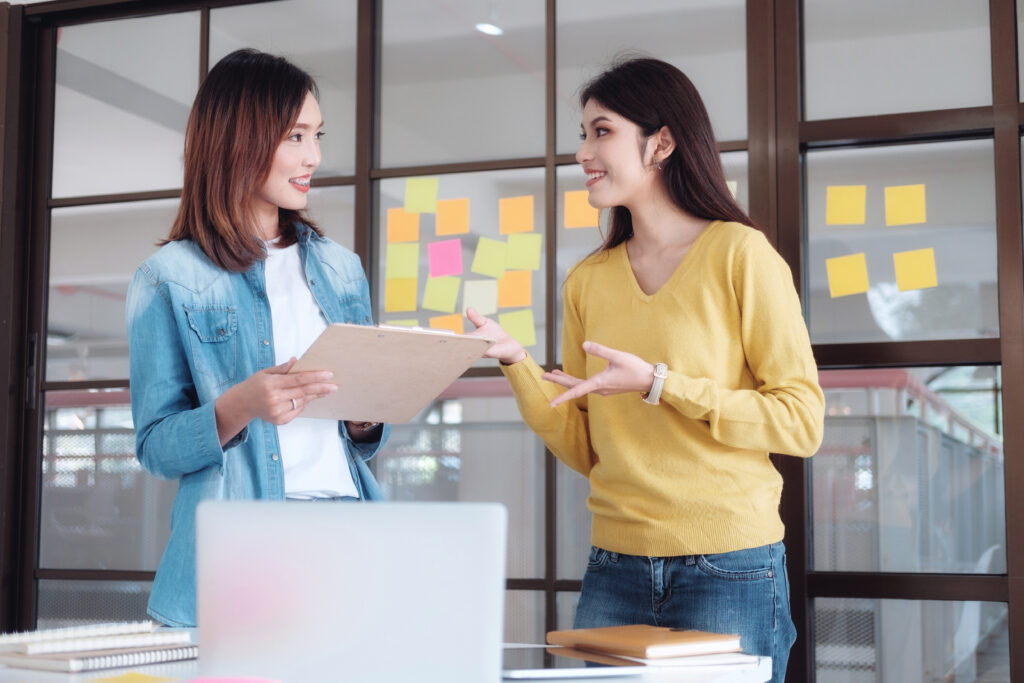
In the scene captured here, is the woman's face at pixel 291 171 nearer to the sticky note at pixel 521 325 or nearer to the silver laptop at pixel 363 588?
the sticky note at pixel 521 325

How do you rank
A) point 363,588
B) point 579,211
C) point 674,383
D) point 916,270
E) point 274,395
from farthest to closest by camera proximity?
point 579,211
point 916,270
point 674,383
point 274,395
point 363,588

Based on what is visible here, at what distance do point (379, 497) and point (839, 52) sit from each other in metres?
1.53

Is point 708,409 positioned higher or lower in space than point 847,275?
lower

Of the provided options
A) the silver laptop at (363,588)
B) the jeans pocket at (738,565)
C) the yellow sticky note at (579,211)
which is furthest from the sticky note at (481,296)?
the silver laptop at (363,588)

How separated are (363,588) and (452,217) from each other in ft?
6.43

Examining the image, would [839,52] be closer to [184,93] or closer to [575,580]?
[575,580]

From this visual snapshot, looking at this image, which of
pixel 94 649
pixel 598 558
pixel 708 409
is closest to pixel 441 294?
pixel 598 558

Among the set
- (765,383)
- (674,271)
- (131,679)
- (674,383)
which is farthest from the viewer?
(674,271)

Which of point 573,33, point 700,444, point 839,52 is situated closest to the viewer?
point 700,444

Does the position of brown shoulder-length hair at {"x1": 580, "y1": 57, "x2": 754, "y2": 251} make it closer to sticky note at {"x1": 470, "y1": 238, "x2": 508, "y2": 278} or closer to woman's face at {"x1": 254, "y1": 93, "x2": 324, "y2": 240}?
woman's face at {"x1": 254, "y1": 93, "x2": 324, "y2": 240}

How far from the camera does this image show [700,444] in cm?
180

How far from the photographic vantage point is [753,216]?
254cm

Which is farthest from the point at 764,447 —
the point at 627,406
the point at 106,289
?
the point at 106,289

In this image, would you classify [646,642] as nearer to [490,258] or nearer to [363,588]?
[363,588]
